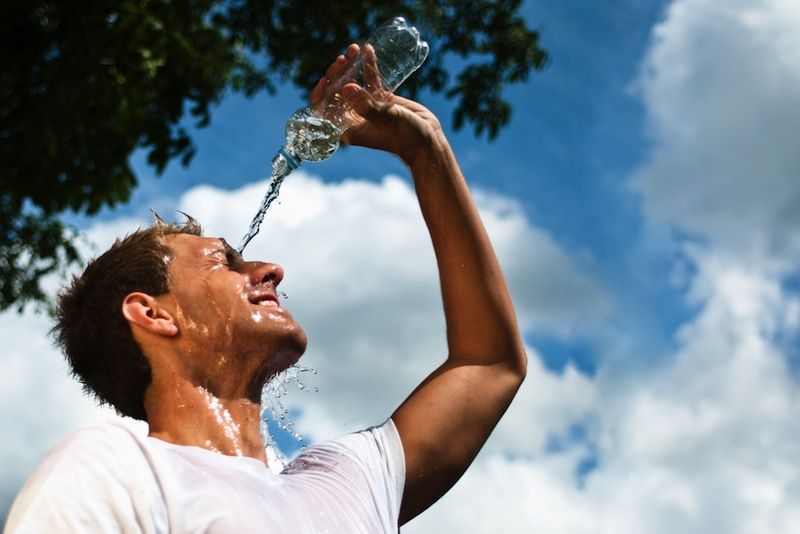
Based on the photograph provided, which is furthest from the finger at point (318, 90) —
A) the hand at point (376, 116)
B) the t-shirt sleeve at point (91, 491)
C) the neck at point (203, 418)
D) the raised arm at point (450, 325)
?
the t-shirt sleeve at point (91, 491)

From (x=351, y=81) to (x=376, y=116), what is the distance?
16cm

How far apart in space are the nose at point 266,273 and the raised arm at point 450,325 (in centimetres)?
49

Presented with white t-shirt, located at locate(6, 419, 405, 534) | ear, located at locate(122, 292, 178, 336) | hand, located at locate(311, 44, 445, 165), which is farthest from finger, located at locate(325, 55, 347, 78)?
white t-shirt, located at locate(6, 419, 405, 534)

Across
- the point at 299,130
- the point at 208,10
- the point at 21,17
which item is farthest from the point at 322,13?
the point at 299,130

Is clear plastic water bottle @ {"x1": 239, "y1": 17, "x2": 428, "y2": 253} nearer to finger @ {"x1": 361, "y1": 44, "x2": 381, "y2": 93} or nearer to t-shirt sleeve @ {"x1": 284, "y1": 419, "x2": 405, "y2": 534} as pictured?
finger @ {"x1": 361, "y1": 44, "x2": 381, "y2": 93}

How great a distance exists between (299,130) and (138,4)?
9.27 ft

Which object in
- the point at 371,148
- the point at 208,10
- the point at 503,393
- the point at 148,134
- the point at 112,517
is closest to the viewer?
the point at 112,517

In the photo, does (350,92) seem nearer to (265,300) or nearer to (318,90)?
(318,90)

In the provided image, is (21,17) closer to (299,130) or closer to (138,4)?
(138,4)

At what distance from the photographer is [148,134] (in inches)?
256

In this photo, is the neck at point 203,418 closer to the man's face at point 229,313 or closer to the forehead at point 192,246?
the man's face at point 229,313

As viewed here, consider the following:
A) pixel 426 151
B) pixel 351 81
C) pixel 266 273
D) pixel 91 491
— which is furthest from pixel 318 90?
pixel 91 491

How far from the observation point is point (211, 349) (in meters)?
2.66

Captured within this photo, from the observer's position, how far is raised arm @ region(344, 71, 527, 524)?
2730 mm
